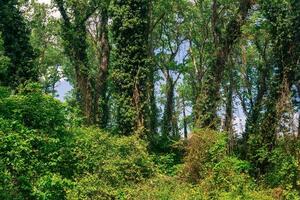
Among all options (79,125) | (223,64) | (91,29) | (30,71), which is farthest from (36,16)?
(79,125)

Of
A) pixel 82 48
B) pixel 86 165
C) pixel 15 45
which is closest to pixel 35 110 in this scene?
pixel 86 165

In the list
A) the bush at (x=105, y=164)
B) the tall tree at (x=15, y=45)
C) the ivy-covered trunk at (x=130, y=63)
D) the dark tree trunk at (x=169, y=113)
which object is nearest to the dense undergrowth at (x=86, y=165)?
the bush at (x=105, y=164)

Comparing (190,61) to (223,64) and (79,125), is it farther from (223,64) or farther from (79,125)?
(79,125)

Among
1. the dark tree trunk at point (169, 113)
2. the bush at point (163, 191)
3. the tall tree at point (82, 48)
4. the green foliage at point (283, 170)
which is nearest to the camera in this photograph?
the bush at point (163, 191)

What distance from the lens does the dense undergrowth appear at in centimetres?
2072

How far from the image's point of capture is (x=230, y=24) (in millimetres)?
32969

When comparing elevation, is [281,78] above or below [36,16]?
below

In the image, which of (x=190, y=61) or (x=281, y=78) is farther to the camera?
(x=190, y=61)

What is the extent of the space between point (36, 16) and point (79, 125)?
54.6ft

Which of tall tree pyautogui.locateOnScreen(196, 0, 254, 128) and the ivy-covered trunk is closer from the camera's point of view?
the ivy-covered trunk

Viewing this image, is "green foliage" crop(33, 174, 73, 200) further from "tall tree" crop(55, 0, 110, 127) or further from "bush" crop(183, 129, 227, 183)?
"tall tree" crop(55, 0, 110, 127)

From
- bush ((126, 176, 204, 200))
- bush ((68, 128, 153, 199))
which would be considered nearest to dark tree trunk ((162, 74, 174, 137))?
bush ((68, 128, 153, 199))

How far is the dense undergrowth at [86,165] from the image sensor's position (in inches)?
816

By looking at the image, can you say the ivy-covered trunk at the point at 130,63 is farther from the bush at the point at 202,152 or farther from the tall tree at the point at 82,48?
the bush at the point at 202,152
